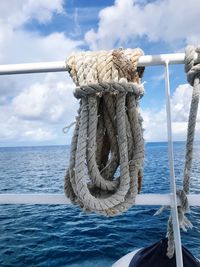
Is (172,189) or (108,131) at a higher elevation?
(108,131)

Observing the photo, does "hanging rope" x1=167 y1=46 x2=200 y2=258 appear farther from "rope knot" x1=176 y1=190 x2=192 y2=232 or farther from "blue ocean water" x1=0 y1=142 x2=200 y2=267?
"blue ocean water" x1=0 y1=142 x2=200 y2=267

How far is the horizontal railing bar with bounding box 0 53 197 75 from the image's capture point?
3.40 ft

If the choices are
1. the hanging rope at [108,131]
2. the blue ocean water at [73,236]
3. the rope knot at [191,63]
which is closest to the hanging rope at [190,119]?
the rope knot at [191,63]

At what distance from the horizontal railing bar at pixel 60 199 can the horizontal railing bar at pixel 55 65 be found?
456mm

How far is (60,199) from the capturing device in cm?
114

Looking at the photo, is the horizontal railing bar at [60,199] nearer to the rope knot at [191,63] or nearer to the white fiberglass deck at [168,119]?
the white fiberglass deck at [168,119]

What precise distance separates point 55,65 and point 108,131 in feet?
0.98

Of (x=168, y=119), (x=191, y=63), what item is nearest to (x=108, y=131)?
(x=168, y=119)

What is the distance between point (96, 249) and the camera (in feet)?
19.9

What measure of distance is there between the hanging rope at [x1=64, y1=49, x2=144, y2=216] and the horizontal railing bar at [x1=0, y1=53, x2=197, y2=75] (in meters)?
0.03

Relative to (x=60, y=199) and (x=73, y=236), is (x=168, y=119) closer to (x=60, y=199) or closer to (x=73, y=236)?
(x=60, y=199)

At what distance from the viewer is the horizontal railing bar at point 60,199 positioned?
41.5 inches

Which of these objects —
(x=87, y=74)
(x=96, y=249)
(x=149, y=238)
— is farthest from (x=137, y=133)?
(x=149, y=238)

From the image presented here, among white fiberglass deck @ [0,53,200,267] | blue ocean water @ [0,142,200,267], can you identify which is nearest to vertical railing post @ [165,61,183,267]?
white fiberglass deck @ [0,53,200,267]
